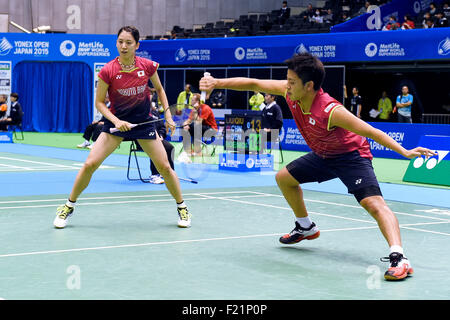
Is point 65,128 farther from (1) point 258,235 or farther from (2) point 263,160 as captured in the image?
(1) point 258,235

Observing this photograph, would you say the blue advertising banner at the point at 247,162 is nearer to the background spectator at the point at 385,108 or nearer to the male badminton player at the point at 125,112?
the male badminton player at the point at 125,112

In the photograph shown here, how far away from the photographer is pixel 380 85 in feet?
89.8

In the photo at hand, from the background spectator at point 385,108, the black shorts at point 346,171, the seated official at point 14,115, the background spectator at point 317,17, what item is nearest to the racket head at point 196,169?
the black shorts at point 346,171

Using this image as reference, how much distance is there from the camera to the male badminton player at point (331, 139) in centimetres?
580

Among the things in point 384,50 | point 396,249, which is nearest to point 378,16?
point 384,50

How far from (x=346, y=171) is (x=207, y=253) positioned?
1.50 meters

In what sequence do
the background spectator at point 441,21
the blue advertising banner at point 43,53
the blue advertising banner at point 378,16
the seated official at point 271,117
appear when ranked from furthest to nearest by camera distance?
the blue advertising banner at point 43,53
the blue advertising banner at point 378,16
the background spectator at point 441,21
the seated official at point 271,117

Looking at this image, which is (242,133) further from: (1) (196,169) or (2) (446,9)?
(2) (446,9)

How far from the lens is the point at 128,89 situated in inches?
311

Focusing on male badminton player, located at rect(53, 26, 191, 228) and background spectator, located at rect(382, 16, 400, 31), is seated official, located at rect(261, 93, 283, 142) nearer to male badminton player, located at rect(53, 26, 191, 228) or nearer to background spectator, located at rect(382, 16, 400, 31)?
background spectator, located at rect(382, 16, 400, 31)

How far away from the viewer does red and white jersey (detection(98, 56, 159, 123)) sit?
7.86m

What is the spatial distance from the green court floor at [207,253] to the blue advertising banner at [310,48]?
1150cm

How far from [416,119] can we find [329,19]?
520cm

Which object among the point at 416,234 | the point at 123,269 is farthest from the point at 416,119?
the point at 123,269
